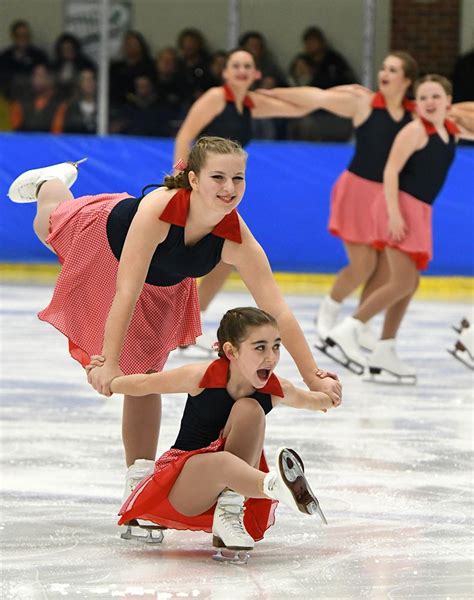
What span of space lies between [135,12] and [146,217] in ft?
24.4

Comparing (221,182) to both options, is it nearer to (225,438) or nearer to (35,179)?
(225,438)

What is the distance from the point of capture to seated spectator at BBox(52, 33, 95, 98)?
10578 millimetres

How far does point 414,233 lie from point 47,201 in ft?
8.72

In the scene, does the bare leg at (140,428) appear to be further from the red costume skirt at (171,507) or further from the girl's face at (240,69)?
the girl's face at (240,69)

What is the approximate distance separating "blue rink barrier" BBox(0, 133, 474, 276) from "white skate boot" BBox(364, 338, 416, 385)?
3672mm

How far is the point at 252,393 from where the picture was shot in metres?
3.49

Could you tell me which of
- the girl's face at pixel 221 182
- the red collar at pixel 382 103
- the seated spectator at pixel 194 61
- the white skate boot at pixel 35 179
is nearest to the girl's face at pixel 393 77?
the red collar at pixel 382 103

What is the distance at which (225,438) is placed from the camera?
3.50 m

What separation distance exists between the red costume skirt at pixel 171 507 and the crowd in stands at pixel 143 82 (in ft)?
23.4

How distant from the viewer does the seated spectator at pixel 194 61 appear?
1067 centimetres

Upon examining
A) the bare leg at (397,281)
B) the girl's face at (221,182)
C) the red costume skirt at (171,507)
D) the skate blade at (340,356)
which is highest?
the girl's face at (221,182)

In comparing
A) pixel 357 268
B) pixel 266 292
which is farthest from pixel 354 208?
pixel 266 292

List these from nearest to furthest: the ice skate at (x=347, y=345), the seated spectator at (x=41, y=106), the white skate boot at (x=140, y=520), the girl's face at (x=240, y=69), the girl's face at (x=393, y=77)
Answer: the white skate boot at (x=140, y=520)
the ice skate at (x=347, y=345)
the girl's face at (x=393, y=77)
the girl's face at (x=240, y=69)
the seated spectator at (x=41, y=106)

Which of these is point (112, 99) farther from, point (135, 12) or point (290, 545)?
point (290, 545)
